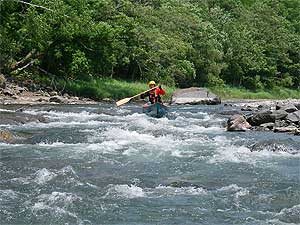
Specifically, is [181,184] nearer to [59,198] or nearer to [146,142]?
[59,198]

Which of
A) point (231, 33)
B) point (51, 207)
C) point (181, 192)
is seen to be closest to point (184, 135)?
point (181, 192)

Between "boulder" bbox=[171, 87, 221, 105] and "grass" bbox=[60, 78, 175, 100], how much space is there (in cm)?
237

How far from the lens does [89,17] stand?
2944 centimetres

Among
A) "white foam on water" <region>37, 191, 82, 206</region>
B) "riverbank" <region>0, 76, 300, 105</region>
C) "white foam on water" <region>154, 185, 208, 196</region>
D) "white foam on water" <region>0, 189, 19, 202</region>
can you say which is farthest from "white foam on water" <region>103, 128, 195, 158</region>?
"riverbank" <region>0, 76, 300, 105</region>

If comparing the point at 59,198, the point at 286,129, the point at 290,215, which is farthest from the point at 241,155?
the point at 59,198

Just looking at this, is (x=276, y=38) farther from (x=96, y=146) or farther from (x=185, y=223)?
(x=185, y=223)

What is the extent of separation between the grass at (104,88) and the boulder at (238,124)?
13823mm

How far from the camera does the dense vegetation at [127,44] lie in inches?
1097

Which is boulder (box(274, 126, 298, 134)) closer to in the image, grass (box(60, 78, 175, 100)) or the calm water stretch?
the calm water stretch

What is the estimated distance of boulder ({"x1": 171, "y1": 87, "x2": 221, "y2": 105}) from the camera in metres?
30.9

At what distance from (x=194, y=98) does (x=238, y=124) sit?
550 inches

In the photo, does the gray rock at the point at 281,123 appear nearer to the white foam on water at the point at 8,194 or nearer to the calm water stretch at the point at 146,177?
the calm water stretch at the point at 146,177

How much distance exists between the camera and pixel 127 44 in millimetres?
32500

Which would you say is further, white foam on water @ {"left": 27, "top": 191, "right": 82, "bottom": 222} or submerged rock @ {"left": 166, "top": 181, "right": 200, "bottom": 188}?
submerged rock @ {"left": 166, "top": 181, "right": 200, "bottom": 188}
